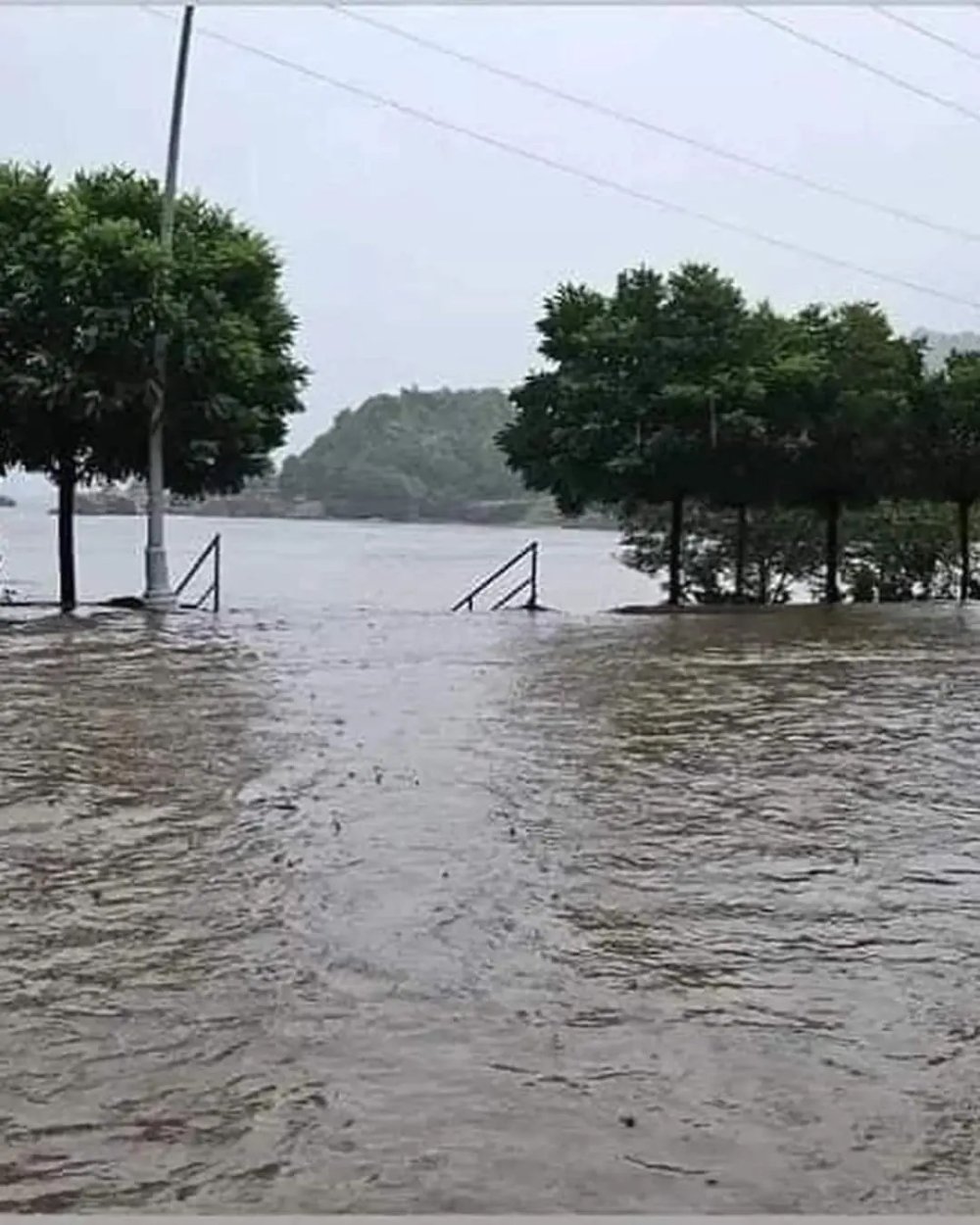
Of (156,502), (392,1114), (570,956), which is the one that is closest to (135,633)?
(156,502)

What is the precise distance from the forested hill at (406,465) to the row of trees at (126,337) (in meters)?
19.5

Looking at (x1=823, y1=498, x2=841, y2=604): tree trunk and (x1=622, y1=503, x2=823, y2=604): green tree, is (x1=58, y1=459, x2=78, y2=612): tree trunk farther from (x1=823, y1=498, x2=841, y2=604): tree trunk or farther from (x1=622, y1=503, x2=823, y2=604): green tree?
(x1=823, y1=498, x2=841, y2=604): tree trunk

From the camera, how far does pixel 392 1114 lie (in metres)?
3.22

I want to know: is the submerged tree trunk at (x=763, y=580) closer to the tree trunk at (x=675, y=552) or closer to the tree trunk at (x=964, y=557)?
the tree trunk at (x=675, y=552)

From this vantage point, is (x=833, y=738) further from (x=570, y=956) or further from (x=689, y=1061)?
(x=689, y=1061)

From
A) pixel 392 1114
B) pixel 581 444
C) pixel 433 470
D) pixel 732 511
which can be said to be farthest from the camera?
pixel 433 470

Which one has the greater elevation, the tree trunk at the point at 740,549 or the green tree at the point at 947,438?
the green tree at the point at 947,438

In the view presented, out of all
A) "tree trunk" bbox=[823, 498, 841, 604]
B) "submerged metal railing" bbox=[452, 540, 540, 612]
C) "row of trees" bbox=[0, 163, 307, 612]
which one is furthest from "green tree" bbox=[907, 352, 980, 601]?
"row of trees" bbox=[0, 163, 307, 612]

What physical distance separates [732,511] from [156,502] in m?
11.2

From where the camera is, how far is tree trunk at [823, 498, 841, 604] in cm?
2514

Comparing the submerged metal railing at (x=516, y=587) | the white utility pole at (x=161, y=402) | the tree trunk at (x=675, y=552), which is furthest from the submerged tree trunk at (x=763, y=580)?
the white utility pole at (x=161, y=402)

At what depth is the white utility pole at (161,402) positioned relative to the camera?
61.4 feet

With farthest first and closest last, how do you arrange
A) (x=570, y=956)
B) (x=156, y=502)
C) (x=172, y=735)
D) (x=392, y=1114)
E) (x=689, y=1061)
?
1. (x=156, y=502)
2. (x=172, y=735)
3. (x=570, y=956)
4. (x=689, y=1061)
5. (x=392, y=1114)

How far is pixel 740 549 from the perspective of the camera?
26.1 m
